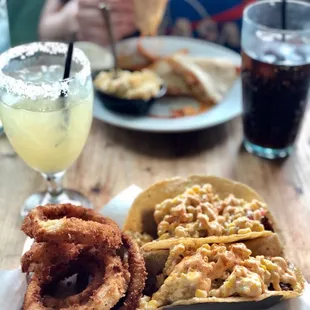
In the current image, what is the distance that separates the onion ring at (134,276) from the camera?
105 cm

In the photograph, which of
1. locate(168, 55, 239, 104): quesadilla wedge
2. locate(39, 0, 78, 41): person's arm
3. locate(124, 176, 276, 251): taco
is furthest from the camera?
locate(39, 0, 78, 41): person's arm

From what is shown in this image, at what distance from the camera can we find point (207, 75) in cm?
201

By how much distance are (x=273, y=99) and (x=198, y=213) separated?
57 cm

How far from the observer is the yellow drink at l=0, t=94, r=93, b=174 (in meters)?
1.34

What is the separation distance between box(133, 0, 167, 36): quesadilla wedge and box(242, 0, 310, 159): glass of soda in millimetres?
571

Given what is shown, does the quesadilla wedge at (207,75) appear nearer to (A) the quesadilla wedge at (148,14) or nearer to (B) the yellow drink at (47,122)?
(A) the quesadilla wedge at (148,14)

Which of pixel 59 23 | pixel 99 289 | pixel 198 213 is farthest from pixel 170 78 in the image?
pixel 99 289

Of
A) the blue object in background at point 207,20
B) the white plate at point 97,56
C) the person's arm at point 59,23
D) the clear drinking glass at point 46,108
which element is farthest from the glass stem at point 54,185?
the blue object in background at point 207,20

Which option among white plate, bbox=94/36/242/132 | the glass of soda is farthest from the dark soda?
white plate, bbox=94/36/242/132

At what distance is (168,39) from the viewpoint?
2256 mm

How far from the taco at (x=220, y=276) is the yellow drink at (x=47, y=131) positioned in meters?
0.41

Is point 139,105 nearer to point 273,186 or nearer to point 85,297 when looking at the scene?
point 273,186

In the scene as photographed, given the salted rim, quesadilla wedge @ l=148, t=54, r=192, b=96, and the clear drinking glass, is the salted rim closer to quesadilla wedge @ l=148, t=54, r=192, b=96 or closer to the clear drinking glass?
the clear drinking glass

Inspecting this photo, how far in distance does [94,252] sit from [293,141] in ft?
2.82
